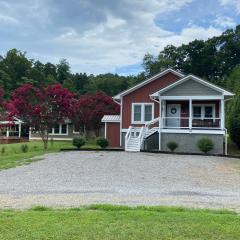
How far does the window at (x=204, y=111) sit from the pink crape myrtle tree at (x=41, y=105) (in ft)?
31.4

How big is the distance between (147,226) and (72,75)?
98.0 metres

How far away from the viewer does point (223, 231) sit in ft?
21.6

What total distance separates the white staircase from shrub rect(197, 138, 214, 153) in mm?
4087

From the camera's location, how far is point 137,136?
32.3 meters

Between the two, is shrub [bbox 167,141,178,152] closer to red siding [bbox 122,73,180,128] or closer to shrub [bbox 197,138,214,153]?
shrub [bbox 197,138,214,153]

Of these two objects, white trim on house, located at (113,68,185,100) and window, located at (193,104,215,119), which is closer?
window, located at (193,104,215,119)

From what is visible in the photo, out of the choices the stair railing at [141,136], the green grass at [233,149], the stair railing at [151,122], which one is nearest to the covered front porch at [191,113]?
the stair railing at [151,122]

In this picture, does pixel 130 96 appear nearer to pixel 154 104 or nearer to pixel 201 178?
pixel 154 104

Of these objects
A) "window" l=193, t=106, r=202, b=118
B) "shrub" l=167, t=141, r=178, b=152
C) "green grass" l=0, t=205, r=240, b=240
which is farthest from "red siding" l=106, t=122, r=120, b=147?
"green grass" l=0, t=205, r=240, b=240

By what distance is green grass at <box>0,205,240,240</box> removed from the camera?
6.30 m

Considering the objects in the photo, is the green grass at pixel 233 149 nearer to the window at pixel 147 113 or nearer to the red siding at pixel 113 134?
the window at pixel 147 113

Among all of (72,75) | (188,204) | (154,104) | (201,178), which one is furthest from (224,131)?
(72,75)

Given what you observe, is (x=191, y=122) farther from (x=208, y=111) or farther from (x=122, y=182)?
(x=122, y=182)

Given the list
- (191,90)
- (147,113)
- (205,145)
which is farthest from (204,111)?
(205,145)
